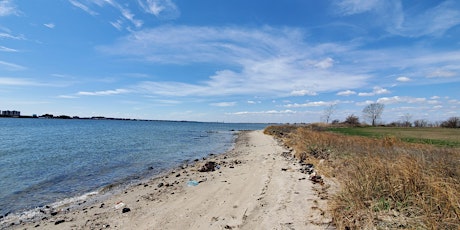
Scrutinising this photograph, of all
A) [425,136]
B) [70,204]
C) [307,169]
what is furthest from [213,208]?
[425,136]

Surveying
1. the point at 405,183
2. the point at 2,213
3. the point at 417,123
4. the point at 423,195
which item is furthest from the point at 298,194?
the point at 417,123

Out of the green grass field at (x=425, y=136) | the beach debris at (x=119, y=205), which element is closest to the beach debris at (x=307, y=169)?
the beach debris at (x=119, y=205)

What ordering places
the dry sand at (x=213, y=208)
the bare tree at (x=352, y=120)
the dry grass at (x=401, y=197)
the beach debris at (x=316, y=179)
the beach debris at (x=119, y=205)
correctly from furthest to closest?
the bare tree at (x=352, y=120), the beach debris at (x=316, y=179), the beach debris at (x=119, y=205), the dry sand at (x=213, y=208), the dry grass at (x=401, y=197)

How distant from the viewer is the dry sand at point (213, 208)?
6.12 m

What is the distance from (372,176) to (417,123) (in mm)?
96449

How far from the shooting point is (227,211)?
22.9 feet

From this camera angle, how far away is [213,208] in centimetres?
729

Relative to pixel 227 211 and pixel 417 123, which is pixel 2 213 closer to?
pixel 227 211

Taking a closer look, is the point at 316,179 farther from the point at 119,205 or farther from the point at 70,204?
the point at 70,204

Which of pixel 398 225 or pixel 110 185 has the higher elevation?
pixel 398 225

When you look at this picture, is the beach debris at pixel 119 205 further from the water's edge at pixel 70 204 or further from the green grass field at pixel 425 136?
the green grass field at pixel 425 136

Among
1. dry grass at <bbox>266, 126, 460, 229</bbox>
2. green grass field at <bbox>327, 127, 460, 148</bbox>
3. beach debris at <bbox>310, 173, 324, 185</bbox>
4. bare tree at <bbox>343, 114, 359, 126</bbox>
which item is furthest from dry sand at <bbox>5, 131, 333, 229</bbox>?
bare tree at <bbox>343, 114, 359, 126</bbox>

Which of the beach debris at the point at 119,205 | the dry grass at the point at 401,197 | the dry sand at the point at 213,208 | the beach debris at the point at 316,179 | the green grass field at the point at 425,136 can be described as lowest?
the beach debris at the point at 119,205

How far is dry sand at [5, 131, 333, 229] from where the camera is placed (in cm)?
612
